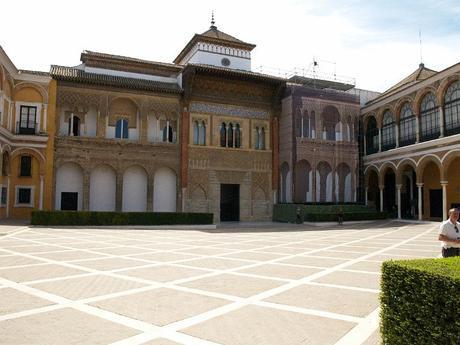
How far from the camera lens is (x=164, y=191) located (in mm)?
29312

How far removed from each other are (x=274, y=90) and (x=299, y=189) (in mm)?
8222

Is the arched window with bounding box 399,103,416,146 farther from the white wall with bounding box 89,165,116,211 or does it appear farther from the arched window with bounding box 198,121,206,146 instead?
the white wall with bounding box 89,165,116,211

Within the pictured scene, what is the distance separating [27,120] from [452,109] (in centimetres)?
2808

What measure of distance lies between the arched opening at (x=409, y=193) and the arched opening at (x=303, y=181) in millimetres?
7117

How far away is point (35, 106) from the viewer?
26688 millimetres

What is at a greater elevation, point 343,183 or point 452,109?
point 452,109

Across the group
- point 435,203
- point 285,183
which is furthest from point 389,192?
point 285,183

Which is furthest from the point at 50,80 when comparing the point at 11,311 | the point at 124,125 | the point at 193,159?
the point at 11,311

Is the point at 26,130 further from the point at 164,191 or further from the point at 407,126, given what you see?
the point at 407,126

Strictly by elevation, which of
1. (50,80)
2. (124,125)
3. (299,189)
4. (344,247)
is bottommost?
(344,247)

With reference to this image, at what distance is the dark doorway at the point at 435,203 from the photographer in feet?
97.0

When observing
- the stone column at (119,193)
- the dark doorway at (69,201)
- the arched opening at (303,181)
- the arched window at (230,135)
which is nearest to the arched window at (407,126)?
the arched opening at (303,181)

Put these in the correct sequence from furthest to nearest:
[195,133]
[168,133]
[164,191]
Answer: [195,133] < [168,133] < [164,191]

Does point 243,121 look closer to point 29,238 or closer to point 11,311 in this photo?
point 29,238
